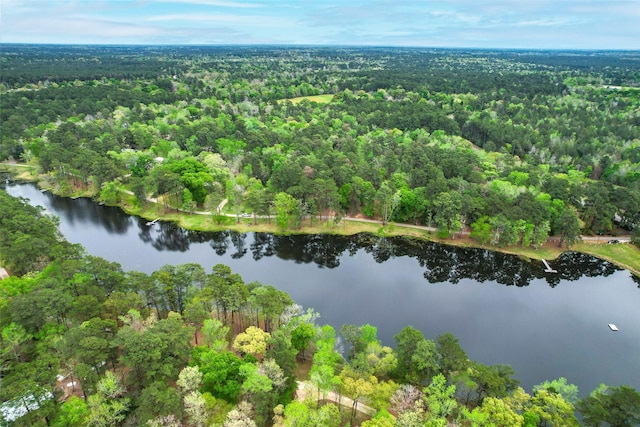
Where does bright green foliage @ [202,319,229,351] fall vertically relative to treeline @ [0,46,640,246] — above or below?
below

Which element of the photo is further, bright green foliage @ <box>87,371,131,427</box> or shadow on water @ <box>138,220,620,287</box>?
shadow on water @ <box>138,220,620,287</box>

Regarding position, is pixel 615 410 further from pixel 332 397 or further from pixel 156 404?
pixel 156 404

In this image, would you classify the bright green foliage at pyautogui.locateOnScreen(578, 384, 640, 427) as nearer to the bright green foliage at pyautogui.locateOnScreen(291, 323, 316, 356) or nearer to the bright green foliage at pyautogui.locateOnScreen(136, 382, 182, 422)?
the bright green foliage at pyautogui.locateOnScreen(291, 323, 316, 356)

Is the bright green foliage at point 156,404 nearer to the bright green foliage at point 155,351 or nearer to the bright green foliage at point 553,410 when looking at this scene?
the bright green foliage at point 155,351

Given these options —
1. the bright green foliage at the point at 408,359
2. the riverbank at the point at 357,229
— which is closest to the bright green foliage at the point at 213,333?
the bright green foliage at the point at 408,359

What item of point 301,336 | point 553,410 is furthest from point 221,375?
point 553,410

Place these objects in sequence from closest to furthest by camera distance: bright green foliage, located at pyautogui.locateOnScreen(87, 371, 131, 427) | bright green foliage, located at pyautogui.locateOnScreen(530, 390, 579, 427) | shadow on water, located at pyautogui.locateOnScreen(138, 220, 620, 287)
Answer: bright green foliage, located at pyautogui.locateOnScreen(87, 371, 131, 427), bright green foliage, located at pyautogui.locateOnScreen(530, 390, 579, 427), shadow on water, located at pyautogui.locateOnScreen(138, 220, 620, 287)

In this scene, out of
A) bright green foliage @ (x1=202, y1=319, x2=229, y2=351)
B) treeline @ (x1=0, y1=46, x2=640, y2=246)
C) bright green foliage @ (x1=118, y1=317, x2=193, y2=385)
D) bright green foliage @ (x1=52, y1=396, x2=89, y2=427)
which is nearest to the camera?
bright green foliage @ (x1=52, y1=396, x2=89, y2=427)

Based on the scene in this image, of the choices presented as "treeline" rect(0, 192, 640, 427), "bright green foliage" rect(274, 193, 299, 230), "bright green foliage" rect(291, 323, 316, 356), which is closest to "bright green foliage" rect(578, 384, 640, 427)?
"treeline" rect(0, 192, 640, 427)
